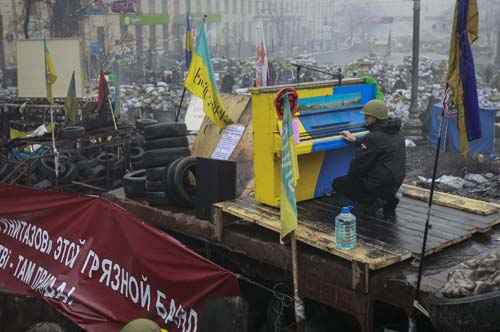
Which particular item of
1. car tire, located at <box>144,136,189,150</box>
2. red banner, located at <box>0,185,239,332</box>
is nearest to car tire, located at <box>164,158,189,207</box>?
car tire, located at <box>144,136,189,150</box>

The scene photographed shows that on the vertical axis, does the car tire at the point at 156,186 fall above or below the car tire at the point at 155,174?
below

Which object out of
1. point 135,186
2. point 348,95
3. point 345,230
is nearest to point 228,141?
point 135,186

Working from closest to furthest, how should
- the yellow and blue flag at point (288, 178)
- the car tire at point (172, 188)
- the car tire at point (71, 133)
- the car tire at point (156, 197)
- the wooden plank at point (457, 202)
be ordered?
the yellow and blue flag at point (288, 178) < the wooden plank at point (457, 202) < the car tire at point (172, 188) < the car tire at point (156, 197) < the car tire at point (71, 133)

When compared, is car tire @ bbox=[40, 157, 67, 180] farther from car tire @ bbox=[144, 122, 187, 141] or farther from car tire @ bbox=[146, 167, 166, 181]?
car tire @ bbox=[146, 167, 166, 181]

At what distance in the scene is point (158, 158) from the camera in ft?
28.3

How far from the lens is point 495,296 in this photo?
4.35m

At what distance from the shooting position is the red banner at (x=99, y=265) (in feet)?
17.7

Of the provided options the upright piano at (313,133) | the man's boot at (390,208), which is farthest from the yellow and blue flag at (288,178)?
the man's boot at (390,208)

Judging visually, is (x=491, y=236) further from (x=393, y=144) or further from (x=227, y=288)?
(x=227, y=288)

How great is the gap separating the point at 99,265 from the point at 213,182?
5.87 feet

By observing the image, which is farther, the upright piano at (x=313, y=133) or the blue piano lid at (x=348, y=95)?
the blue piano lid at (x=348, y=95)

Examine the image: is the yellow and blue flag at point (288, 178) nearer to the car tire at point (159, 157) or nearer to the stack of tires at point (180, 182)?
the stack of tires at point (180, 182)

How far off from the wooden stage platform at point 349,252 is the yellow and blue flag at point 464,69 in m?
1.19

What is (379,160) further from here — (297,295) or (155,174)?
(155,174)
